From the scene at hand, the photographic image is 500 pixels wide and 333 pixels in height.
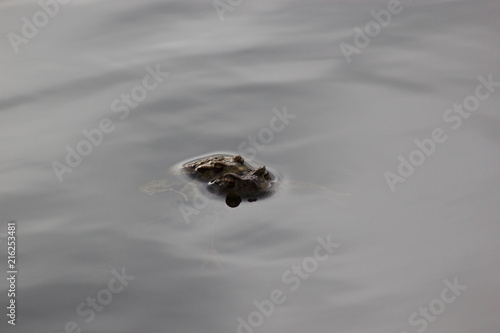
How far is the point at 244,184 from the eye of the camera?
8320 millimetres

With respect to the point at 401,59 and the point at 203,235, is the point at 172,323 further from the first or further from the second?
the point at 401,59

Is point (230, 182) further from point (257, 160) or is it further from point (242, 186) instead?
point (257, 160)

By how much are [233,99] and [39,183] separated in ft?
9.43

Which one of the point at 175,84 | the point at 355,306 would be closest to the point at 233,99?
the point at 175,84

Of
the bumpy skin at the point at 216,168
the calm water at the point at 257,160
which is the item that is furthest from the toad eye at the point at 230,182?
the calm water at the point at 257,160

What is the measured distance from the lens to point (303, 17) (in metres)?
12.2

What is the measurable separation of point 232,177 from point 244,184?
0.51 feet

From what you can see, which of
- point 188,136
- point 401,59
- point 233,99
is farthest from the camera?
point 401,59

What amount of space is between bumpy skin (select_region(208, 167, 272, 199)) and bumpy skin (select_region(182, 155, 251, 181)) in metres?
0.12

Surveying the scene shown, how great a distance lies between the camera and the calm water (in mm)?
7043

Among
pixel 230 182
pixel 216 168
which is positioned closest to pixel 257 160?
pixel 216 168

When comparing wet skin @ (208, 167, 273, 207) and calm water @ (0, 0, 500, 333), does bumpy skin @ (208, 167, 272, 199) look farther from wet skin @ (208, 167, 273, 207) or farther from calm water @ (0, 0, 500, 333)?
calm water @ (0, 0, 500, 333)

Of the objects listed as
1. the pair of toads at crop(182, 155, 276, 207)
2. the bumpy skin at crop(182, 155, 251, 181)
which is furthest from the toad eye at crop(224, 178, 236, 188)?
the bumpy skin at crop(182, 155, 251, 181)

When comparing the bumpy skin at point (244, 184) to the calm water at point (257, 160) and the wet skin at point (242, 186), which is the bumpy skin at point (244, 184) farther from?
the calm water at point (257, 160)
